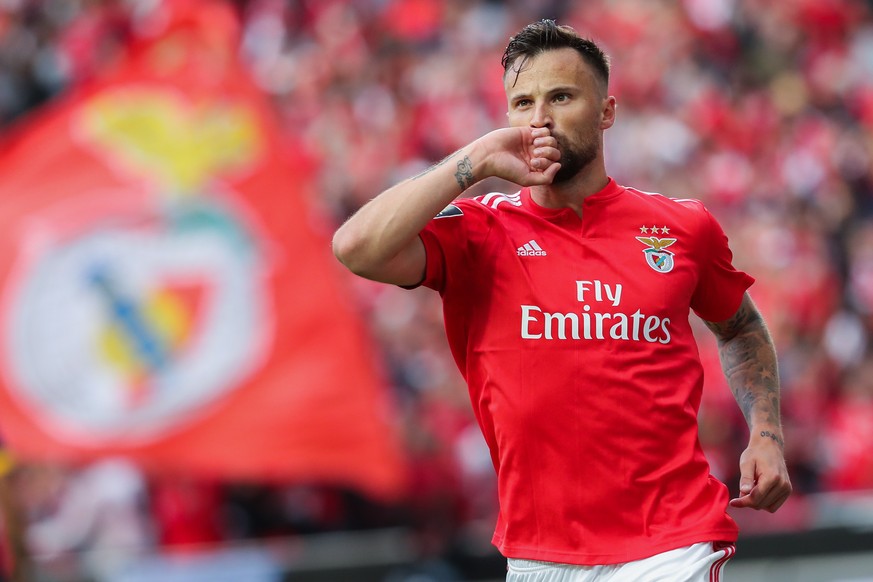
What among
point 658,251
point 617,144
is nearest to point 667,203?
point 658,251

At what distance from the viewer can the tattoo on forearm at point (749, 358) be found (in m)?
4.38

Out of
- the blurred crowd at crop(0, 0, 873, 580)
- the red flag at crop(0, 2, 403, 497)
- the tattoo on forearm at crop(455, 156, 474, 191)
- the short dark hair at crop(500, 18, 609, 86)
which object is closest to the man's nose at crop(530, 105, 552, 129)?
the short dark hair at crop(500, 18, 609, 86)

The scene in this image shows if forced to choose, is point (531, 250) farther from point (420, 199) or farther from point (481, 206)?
point (420, 199)

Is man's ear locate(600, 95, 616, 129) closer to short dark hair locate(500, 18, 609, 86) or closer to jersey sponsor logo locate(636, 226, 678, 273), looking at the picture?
short dark hair locate(500, 18, 609, 86)

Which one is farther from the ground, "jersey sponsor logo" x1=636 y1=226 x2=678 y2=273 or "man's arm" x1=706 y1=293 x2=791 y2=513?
"jersey sponsor logo" x1=636 y1=226 x2=678 y2=273

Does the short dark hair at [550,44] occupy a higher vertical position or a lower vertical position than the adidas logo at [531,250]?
higher

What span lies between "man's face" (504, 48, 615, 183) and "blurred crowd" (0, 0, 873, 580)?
5.32 m

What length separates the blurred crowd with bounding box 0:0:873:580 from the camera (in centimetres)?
929

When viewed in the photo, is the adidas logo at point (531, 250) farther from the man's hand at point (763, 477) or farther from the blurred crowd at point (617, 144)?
the blurred crowd at point (617, 144)

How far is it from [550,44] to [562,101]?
0.17m

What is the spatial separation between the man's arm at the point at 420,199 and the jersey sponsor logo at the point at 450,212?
6.2 inches

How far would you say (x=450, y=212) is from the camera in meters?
4.03

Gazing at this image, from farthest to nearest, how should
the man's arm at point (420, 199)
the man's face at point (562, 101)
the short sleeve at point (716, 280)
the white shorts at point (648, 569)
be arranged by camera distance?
the short sleeve at point (716, 280) → the man's face at point (562, 101) → the white shorts at point (648, 569) → the man's arm at point (420, 199)

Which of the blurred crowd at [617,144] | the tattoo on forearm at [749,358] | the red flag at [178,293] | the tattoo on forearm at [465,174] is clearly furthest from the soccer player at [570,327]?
the blurred crowd at [617,144]
